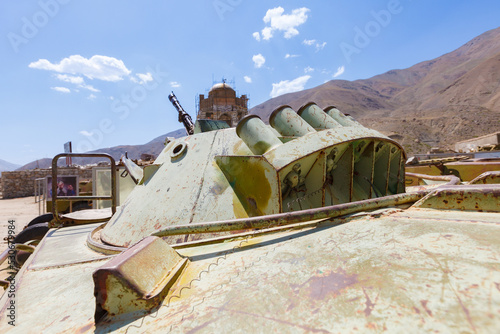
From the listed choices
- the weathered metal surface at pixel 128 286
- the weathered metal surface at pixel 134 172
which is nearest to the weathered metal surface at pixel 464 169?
the weathered metal surface at pixel 134 172

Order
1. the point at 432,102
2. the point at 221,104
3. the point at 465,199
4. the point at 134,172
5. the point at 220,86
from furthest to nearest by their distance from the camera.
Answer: the point at 432,102
the point at 220,86
the point at 221,104
the point at 134,172
the point at 465,199

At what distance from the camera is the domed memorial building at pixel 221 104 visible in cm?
3303

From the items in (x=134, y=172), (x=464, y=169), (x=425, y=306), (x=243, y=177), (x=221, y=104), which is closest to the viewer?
(x=425, y=306)

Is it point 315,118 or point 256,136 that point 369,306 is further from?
point 315,118

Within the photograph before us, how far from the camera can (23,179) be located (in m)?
21.7

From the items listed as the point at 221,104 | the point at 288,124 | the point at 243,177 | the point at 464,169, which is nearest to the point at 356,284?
the point at 243,177

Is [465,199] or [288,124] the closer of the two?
[465,199]

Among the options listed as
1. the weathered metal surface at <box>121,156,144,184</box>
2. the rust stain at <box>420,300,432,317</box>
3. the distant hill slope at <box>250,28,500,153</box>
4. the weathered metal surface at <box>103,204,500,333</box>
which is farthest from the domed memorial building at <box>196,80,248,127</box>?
the rust stain at <box>420,300,432,317</box>

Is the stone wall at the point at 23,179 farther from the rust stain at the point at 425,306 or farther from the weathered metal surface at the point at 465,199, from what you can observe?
the rust stain at the point at 425,306

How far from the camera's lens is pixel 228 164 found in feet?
9.16

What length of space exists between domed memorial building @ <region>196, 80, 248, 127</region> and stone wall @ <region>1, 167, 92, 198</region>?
48.3 ft

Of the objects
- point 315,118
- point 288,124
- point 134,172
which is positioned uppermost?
point 315,118

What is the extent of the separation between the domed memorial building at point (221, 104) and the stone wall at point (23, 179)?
14.7m

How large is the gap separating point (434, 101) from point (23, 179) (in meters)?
78.6
